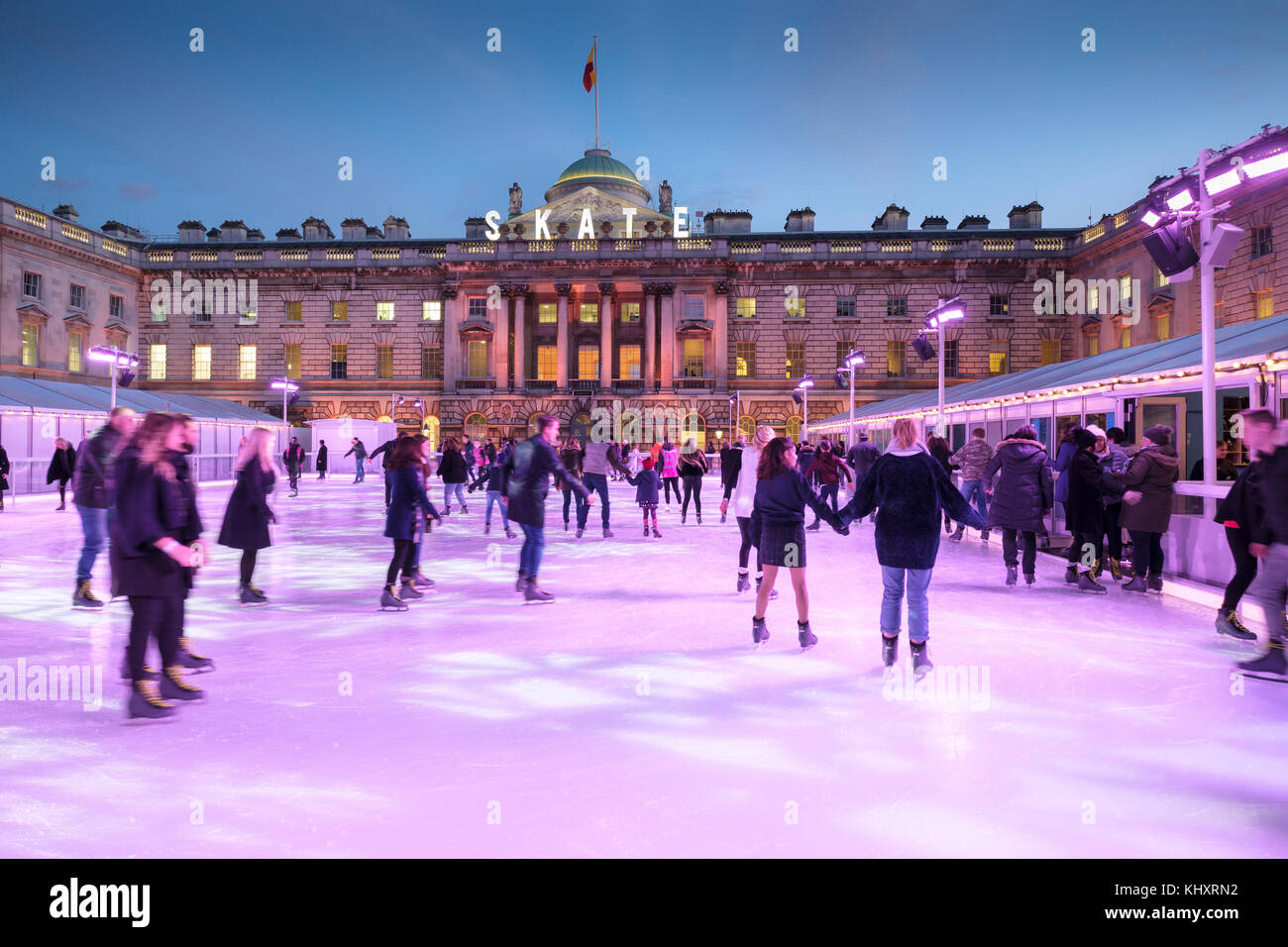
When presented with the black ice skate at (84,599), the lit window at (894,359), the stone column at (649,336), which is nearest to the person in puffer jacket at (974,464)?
the black ice skate at (84,599)

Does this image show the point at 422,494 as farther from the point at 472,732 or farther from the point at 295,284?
the point at 295,284

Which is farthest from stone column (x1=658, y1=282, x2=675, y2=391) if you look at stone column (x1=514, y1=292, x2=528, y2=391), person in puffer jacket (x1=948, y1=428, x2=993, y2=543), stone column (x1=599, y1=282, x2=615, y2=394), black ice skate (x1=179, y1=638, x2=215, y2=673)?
black ice skate (x1=179, y1=638, x2=215, y2=673)

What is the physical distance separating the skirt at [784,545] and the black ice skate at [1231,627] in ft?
11.3

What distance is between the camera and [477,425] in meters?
46.5

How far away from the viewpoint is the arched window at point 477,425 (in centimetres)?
4644

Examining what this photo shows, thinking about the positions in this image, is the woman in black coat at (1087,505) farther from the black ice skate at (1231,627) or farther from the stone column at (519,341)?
the stone column at (519,341)

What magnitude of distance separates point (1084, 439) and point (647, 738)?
6.81m

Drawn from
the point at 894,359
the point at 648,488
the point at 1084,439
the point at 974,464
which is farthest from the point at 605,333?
the point at 1084,439

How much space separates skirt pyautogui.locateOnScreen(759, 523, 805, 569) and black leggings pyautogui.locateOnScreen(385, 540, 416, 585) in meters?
3.40

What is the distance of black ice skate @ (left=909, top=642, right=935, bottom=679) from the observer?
5.08 meters

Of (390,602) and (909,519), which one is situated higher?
(909,519)

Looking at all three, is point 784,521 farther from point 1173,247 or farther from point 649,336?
point 649,336

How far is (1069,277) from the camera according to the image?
142ft
